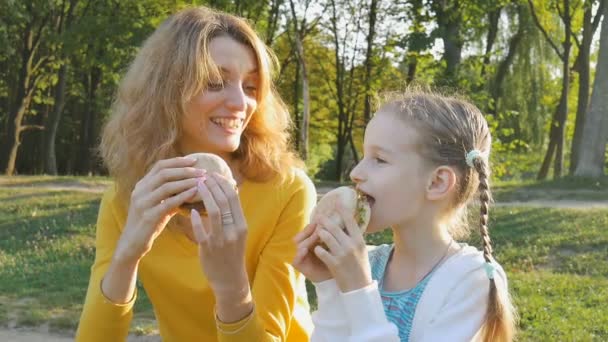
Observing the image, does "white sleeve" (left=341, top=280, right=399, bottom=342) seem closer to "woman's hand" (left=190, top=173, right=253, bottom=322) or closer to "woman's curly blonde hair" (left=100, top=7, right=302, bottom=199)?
"woman's hand" (left=190, top=173, right=253, bottom=322)

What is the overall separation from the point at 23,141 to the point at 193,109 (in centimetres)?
3593

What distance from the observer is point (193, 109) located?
2.87 metres

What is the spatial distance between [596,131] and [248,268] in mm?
14516

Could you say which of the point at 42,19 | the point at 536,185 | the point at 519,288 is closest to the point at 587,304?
the point at 519,288

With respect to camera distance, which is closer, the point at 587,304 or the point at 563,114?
the point at 587,304

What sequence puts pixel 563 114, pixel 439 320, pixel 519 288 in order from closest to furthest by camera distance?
pixel 439 320, pixel 519 288, pixel 563 114

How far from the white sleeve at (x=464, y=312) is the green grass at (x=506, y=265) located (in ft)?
13.3

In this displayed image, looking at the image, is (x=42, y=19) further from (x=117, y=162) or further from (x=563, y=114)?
(x=117, y=162)

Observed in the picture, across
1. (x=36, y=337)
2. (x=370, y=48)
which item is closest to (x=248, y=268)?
(x=36, y=337)

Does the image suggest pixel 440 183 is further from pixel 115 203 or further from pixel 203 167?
pixel 115 203

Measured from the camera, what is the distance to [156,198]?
232 centimetres

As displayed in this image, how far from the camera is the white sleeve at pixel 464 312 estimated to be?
7.32 ft

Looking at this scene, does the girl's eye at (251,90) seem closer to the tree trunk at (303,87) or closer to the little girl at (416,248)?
the little girl at (416,248)

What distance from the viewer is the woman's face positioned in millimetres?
2826
